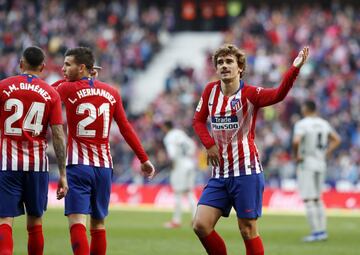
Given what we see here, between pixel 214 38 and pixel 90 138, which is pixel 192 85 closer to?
pixel 214 38

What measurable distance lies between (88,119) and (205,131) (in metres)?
1.28

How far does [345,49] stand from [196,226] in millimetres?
23375

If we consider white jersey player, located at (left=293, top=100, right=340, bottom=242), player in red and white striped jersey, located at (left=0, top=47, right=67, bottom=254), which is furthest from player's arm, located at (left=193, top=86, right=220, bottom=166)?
white jersey player, located at (left=293, top=100, right=340, bottom=242)

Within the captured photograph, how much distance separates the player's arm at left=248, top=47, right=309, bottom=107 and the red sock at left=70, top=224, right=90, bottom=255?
2.26 m

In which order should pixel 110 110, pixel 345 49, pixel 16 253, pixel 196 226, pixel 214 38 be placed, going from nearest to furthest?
pixel 196 226
pixel 110 110
pixel 16 253
pixel 345 49
pixel 214 38

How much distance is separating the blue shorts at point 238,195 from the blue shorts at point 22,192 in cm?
171

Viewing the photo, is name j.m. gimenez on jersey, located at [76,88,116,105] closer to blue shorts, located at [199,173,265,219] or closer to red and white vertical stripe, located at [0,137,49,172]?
red and white vertical stripe, located at [0,137,49,172]

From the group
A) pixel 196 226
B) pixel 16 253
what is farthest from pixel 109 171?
pixel 16 253

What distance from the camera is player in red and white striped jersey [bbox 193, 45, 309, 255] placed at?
9.55m

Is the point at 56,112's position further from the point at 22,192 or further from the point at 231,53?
the point at 231,53

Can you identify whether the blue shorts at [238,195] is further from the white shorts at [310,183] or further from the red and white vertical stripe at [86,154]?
the white shorts at [310,183]

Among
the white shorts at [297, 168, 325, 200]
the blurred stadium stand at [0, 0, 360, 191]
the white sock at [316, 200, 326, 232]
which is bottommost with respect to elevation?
the white sock at [316, 200, 326, 232]

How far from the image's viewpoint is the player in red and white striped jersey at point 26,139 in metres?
9.61

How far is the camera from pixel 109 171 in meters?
10.1
